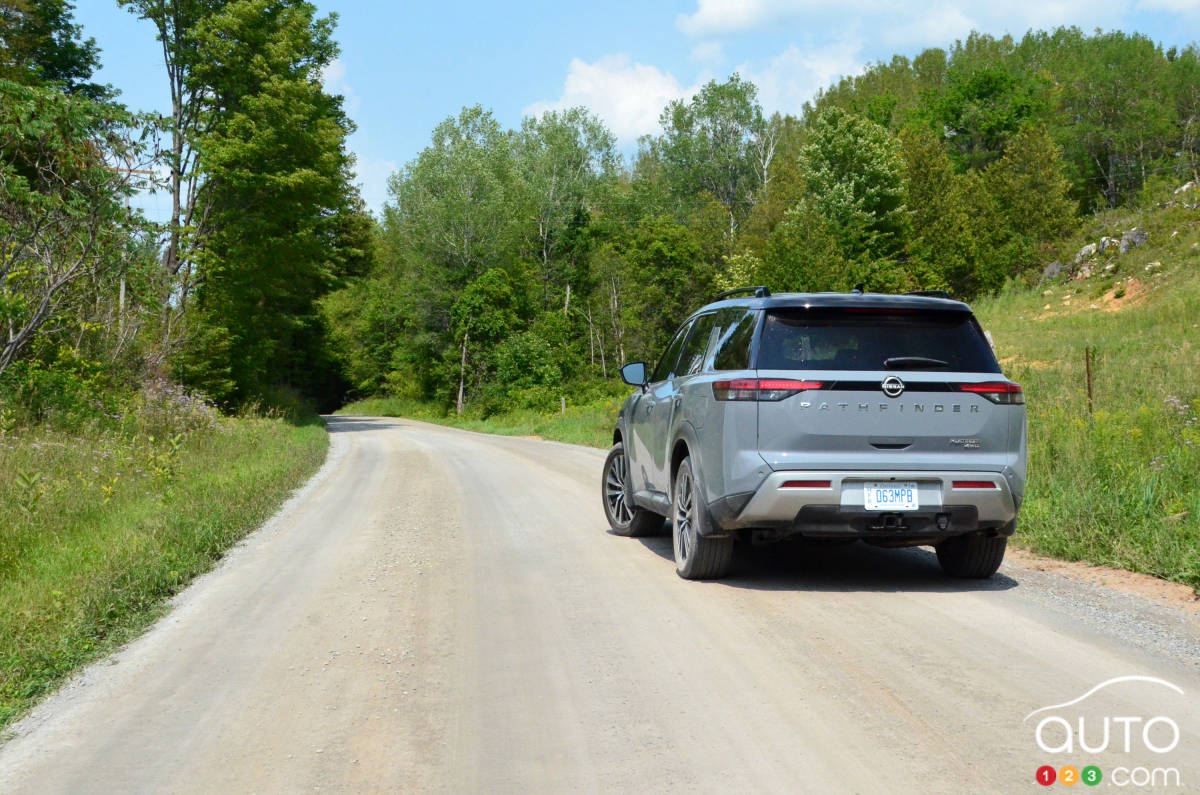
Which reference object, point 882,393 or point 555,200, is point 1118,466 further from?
point 555,200

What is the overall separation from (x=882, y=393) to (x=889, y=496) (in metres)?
0.66

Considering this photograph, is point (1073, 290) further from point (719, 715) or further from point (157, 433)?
point (719, 715)

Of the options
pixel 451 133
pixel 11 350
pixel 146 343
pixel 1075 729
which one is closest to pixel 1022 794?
pixel 1075 729

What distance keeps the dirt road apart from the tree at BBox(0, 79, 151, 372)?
8.05m

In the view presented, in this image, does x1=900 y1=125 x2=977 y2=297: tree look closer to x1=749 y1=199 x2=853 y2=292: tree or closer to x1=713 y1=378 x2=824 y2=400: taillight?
x1=749 y1=199 x2=853 y2=292: tree

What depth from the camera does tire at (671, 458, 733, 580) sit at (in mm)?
6782

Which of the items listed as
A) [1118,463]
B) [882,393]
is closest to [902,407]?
[882,393]

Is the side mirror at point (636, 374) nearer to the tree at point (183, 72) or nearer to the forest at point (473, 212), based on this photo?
the forest at point (473, 212)

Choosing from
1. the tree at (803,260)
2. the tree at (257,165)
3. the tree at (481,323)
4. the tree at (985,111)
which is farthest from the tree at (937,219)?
the tree at (257,165)

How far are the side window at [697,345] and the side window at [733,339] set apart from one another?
0.21 metres

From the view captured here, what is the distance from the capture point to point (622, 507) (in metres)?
9.55

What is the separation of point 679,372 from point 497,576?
2.27 meters

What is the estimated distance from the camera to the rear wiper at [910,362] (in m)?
6.40

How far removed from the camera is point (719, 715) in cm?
413
